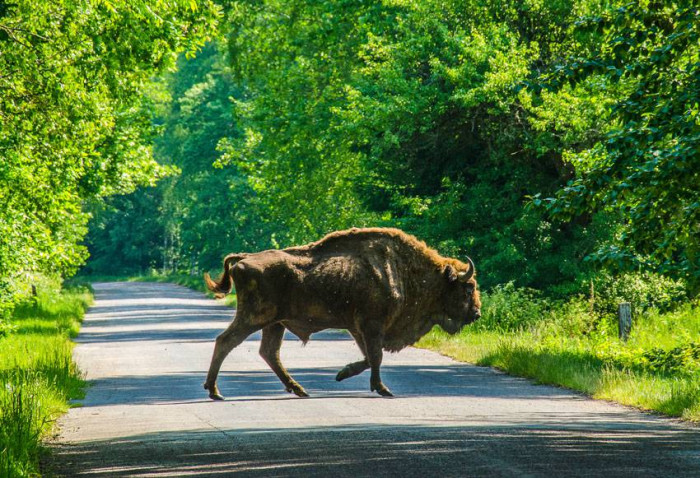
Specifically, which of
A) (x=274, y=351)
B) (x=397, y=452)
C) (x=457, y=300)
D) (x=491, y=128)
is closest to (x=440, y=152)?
(x=491, y=128)

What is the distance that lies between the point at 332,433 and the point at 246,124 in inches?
1937

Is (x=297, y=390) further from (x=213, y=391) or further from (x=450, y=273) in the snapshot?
(x=450, y=273)

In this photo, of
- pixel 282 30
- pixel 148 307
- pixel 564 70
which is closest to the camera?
pixel 564 70

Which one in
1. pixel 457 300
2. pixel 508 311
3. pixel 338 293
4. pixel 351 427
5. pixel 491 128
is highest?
pixel 491 128

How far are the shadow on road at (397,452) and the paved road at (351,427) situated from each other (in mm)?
16

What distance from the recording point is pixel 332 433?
38.7 ft

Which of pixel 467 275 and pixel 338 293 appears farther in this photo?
pixel 467 275

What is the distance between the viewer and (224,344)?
1555 centimetres

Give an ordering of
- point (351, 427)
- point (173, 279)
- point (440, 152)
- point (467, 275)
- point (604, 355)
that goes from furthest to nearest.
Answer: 1. point (173, 279)
2. point (440, 152)
3. point (604, 355)
4. point (467, 275)
5. point (351, 427)

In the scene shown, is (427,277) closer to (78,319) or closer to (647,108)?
(647,108)

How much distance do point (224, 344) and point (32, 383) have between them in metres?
2.37

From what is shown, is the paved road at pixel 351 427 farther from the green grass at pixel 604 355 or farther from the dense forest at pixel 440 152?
the dense forest at pixel 440 152

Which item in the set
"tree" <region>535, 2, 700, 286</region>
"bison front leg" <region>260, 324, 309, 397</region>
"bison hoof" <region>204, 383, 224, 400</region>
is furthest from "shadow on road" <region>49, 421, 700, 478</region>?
"bison front leg" <region>260, 324, 309, 397</region>

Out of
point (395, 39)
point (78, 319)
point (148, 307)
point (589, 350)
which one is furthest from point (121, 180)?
point (589, 350)
